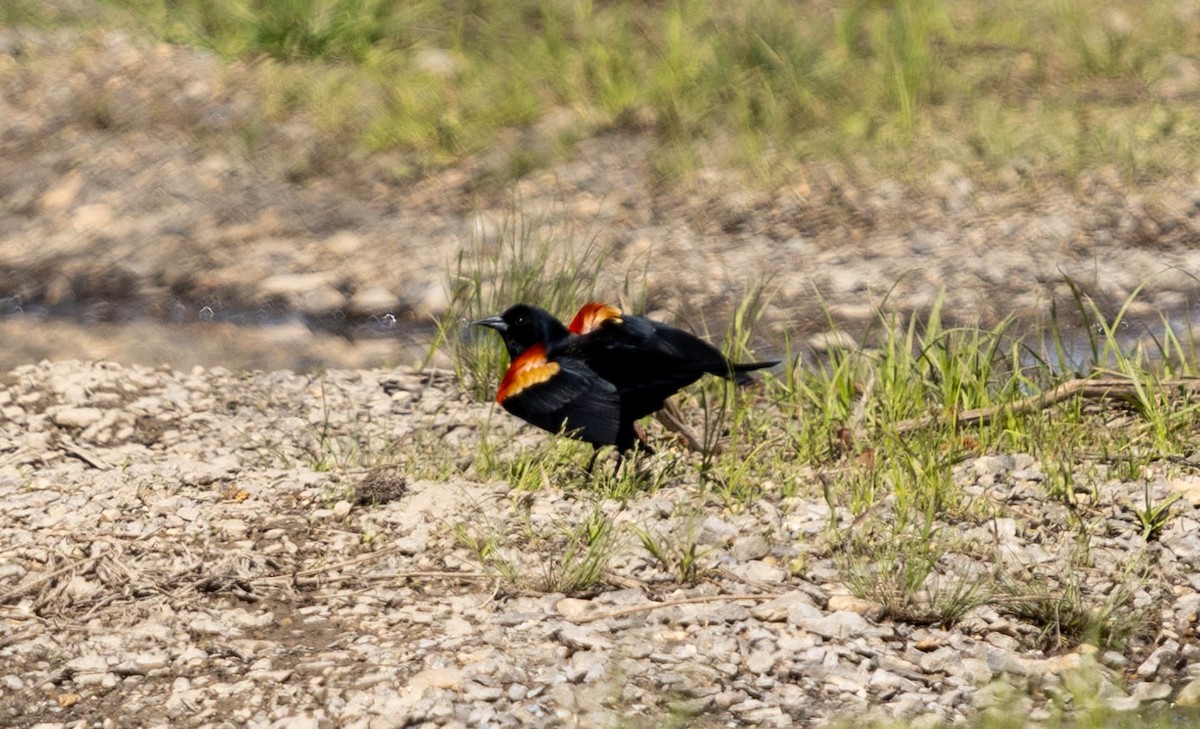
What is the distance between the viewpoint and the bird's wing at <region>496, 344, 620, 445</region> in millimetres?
4816

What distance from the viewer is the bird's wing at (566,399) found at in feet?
15.8

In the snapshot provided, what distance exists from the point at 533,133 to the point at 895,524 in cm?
493

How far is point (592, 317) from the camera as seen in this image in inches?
205

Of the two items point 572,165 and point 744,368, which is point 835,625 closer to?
point 744,368

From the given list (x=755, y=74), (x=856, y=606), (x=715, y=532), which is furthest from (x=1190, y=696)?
(x=755, y=74)

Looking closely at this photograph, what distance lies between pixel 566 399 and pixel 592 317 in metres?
0.44

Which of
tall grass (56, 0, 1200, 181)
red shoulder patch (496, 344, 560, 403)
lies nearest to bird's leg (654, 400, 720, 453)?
red shoulder patch (496, 344, 560, 403)

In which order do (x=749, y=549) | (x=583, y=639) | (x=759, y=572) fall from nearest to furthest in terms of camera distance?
(x=583, y=639) → (x=759, y=572) → (x=749, y=549)

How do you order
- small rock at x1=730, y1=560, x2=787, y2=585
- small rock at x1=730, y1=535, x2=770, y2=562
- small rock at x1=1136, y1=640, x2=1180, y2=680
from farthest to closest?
1. small rock at x1=730, y1=535, x2=770, y2=562
2. small rock at x1=730, y1=560, x2=787, y2=585
3. small rock at x1=1136, y1=640, x2=1180, y2=680

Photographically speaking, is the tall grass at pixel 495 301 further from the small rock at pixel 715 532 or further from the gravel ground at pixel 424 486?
the small rock at pixel 715 532

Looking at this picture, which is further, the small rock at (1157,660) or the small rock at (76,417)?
the small rock at (76,417)

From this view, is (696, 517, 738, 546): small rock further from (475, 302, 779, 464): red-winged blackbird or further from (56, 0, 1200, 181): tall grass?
(56, 0, 1200, 181): tall grass

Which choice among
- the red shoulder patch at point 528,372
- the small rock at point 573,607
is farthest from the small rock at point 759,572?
the red shoulder patch at point 528,372

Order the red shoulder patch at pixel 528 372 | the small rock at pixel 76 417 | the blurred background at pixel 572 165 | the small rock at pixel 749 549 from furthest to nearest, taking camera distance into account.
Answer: the blurred background at pixel 572 165
the small rock at pixel 76 417
the red shoulder patch at pixel 528 372
the small rock at pixel 749 549
